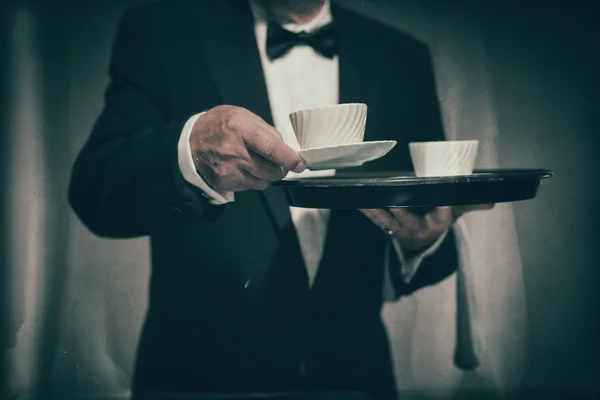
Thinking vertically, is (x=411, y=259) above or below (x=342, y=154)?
below

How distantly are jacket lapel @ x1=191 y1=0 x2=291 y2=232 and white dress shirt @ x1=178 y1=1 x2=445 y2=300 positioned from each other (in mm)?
21

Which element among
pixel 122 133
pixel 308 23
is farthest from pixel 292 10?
pixel 122 133

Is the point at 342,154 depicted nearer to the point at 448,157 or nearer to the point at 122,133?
the point at 448,157

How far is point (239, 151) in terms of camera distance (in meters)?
0.72

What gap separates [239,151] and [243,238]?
35 centimetres

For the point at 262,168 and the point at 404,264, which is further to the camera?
the point at 404,264

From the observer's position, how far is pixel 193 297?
3.46ft

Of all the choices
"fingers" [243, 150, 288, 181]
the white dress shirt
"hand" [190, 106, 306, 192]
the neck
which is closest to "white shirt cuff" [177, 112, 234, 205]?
Answer: "hand" [190, 106, 306, 192]

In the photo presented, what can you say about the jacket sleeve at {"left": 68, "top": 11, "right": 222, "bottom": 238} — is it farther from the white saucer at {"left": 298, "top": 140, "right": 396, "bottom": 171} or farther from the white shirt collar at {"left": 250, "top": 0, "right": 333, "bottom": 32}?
the white saucer at {"left": 298, "top": 140, "right": 396, "bottom": 171}

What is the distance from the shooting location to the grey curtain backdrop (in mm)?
1064

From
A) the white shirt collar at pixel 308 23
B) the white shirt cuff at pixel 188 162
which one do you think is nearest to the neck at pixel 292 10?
the white shirt collar at pixel 308 23

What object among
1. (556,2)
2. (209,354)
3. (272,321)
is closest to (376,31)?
(556,2)

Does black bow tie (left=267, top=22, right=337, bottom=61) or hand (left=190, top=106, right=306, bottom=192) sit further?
black bow tie (left=267, top=22, right=337, bottom=61)

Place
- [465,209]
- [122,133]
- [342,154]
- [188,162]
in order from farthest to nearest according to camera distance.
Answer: [122,133], [465,209], [188,162], [342,154]
